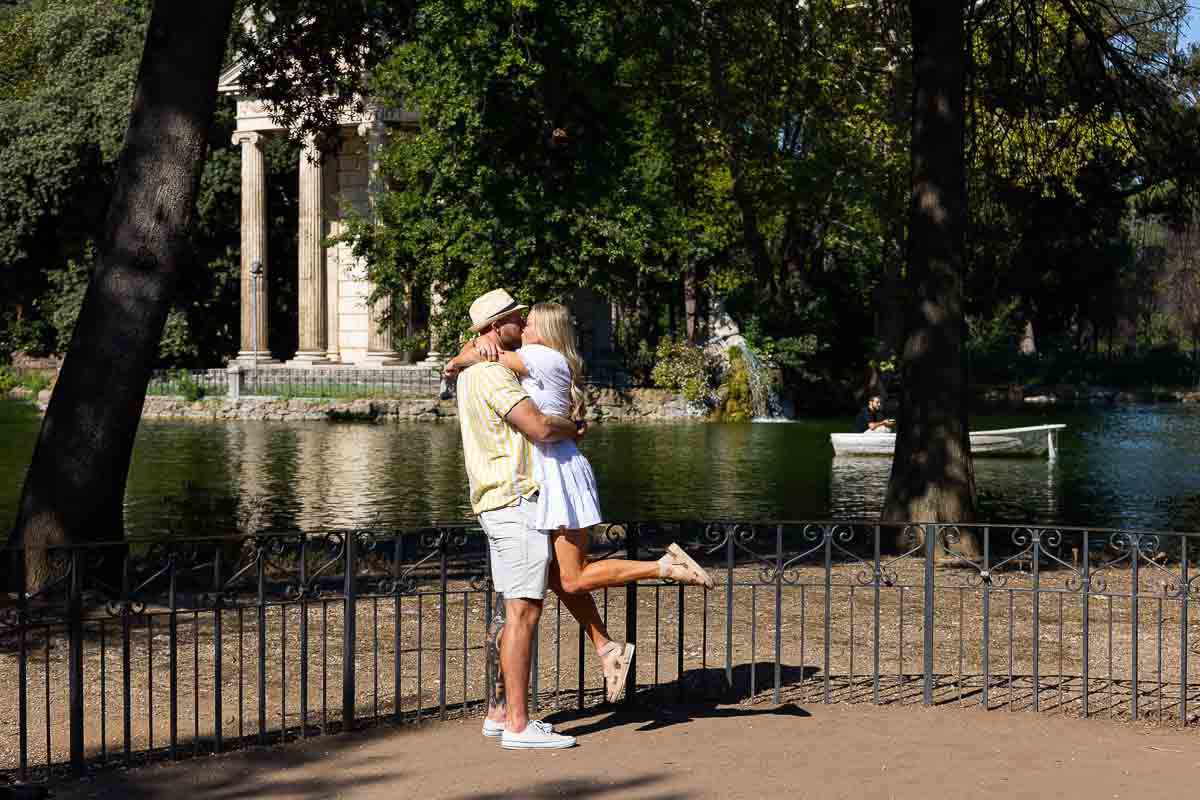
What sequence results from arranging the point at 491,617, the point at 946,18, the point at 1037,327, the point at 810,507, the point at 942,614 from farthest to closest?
the point at 1037,327
the point at 810,507
the point at 946,18
the point at 942,614
the point at 491,617

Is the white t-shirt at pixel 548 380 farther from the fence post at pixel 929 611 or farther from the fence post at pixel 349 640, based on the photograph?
the fence post at pixel 929 611

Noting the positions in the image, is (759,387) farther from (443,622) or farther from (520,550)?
(520,550)

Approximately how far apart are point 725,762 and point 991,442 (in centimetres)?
2662

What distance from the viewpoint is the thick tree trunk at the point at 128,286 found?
1262 cm

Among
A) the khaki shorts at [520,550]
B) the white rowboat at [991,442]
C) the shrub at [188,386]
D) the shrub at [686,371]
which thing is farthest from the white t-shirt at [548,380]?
the shrub at [188,386]

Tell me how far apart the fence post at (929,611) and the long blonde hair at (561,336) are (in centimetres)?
193

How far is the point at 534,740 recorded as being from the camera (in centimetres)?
757

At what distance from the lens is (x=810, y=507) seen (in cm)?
2352

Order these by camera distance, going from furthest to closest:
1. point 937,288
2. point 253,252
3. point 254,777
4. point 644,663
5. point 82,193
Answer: point 82,193
point 253,252
point 937,288
point 644,663
point 254,777

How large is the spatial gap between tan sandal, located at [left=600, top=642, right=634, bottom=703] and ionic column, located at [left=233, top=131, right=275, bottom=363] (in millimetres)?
48123

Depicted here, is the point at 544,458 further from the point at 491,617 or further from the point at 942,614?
the point at 942,614

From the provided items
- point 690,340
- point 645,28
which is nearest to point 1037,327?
point 690,340

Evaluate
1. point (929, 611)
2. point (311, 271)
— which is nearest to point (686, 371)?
point (311, 271)

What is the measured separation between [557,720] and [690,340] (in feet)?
143
